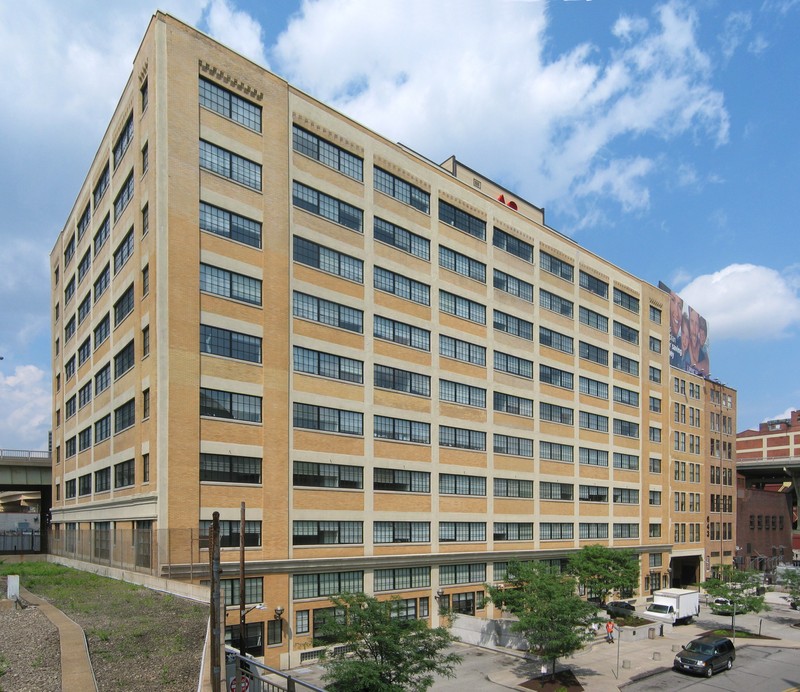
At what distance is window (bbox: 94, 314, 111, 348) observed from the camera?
153 ft

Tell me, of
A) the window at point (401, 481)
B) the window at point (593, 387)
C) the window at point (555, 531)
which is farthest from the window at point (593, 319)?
the window at point (401, 481)

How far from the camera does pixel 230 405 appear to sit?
1455 inches

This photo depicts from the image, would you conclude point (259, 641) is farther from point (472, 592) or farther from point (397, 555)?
point (472, 592)

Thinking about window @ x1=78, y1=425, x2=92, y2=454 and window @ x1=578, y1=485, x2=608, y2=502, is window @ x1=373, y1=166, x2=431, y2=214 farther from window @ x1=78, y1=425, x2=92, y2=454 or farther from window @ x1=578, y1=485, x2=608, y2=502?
window @ x1=578, y1=485, x2=608, y2=502

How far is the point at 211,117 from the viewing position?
38.0m

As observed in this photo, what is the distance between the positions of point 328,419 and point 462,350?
1424cm

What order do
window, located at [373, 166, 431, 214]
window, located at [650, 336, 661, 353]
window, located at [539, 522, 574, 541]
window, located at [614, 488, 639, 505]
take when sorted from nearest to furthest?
window, located at [373, 166, 431, 214]
window, located at [539, 522, 574, 541]
window, located at [614, 488, 639, 505]
window, located at [650, 336, 661, 353]

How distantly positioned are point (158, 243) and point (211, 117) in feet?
26.6

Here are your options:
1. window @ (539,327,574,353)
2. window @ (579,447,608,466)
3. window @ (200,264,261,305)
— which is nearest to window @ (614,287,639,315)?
window @ (539,327,574,353)

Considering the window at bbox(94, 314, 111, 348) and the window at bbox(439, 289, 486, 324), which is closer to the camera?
the window at bbox(94, 314, 111, 348)

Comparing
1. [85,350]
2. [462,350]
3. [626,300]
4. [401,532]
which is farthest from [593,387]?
[85,350]

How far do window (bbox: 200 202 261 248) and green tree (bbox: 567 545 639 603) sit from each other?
114 feet

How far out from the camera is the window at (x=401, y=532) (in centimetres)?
4356

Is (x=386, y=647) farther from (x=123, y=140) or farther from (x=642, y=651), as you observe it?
(x=123, y=140)
